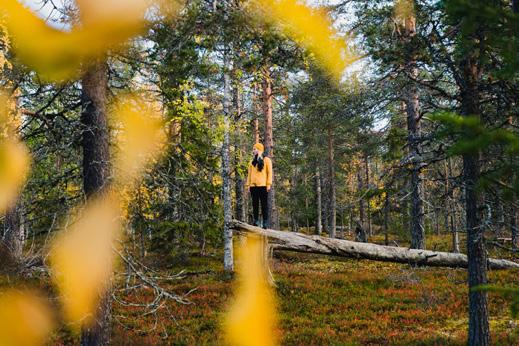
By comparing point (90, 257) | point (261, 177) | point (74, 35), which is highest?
point (74, 35)

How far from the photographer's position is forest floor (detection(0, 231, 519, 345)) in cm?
876

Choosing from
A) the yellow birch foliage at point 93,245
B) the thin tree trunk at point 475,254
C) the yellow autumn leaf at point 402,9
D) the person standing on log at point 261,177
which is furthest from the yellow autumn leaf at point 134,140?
the yellow autumn leaf at point 402,9

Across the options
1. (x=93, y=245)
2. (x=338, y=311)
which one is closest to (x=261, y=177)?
(x=338, y=311)

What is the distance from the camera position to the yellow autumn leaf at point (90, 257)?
5.87 m

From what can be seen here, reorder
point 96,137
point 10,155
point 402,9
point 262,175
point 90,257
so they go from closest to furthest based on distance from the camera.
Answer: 1. point 10,155
2. point 90,257
3. point 96,137
4. point 402,9
5. point 262,175

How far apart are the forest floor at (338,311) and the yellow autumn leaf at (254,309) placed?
0.28m

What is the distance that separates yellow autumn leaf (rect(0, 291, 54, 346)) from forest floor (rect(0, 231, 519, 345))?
1.73 feet

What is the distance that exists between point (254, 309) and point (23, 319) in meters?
6.09

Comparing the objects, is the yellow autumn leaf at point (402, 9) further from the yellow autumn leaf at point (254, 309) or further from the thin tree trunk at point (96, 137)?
the thin tree trunk at point (96, 137)

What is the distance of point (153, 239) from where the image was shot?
16266 millimetres

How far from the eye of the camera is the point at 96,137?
6.11 meters

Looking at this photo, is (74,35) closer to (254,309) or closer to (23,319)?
(254,309)

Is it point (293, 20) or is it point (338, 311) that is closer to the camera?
point (293, 20)

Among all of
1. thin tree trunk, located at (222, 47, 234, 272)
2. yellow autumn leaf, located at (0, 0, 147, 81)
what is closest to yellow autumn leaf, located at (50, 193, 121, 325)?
yellow autumn leaf, located at (0, 0, 147, 81)
